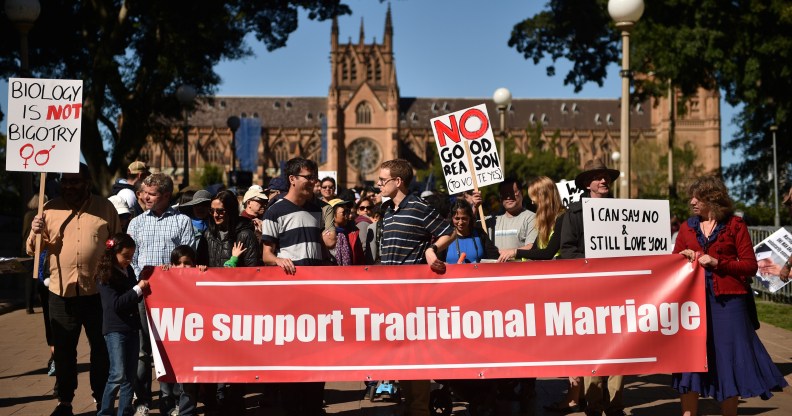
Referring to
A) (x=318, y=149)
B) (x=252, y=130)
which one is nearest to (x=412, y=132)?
(x=318, y=149)

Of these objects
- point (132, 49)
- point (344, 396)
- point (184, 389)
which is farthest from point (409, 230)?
point (132, 49)

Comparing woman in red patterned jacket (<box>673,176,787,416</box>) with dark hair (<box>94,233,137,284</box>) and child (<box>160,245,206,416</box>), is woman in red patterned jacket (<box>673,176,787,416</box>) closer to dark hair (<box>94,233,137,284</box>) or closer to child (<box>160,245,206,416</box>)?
child (<box>160,245,206,416</box>)

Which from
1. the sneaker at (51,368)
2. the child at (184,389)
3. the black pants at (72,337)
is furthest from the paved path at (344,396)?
the child at (184,389)

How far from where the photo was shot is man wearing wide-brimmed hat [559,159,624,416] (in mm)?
7656

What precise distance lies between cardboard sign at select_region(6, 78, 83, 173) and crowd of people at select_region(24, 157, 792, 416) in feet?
1.40

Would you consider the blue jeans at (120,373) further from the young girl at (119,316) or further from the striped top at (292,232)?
the striped top at (292,232)

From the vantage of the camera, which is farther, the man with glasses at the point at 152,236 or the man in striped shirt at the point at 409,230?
the man with glasses at the point at 152,236

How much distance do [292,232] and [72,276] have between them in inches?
73.4

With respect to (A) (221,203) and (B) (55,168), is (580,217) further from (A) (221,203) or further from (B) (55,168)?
(B) (55,168)

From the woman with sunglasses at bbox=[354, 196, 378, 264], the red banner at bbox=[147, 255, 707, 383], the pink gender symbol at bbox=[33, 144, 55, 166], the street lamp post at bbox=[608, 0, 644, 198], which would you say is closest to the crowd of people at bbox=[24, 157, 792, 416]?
the red banner at bbox=[147, 255, 707, 383]

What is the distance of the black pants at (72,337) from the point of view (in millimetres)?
7719

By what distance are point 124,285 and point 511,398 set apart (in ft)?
11.8

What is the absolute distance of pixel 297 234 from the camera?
721 centimetres

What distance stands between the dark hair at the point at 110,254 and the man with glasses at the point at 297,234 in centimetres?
101
